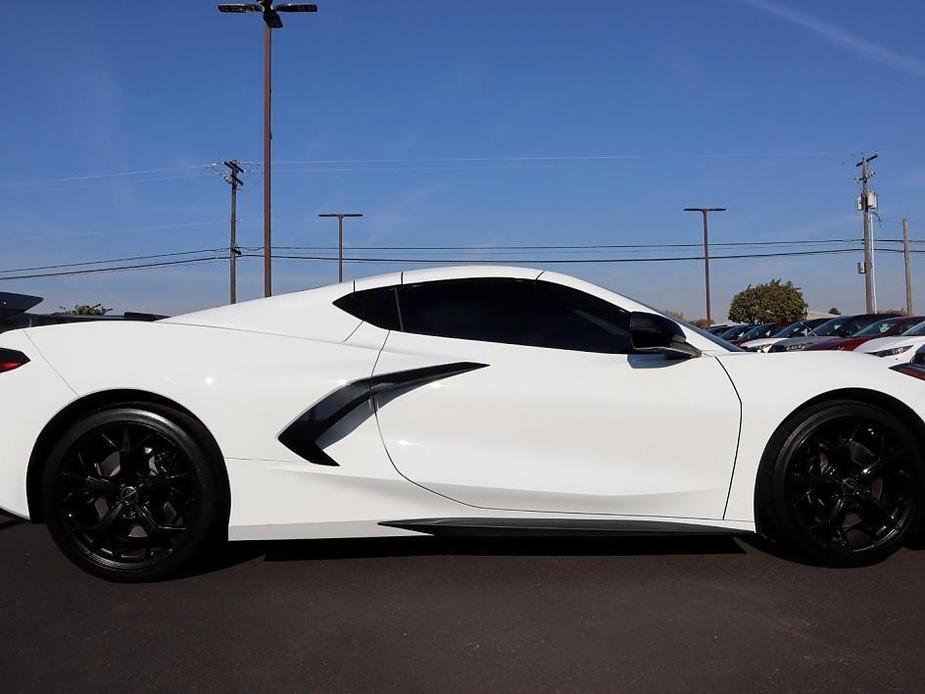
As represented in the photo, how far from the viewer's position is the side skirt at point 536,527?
3.00 m

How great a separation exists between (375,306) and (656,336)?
1.25 metres

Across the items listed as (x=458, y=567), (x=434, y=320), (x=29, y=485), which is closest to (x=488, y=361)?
(x=434, y=320)

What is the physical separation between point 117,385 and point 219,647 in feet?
3.93

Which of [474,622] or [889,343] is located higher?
[889,343]

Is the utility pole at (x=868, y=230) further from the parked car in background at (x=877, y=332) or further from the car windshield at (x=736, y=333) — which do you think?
the parked car in background at (x=877, y=332)

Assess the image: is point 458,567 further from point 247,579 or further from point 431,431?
point 247,579

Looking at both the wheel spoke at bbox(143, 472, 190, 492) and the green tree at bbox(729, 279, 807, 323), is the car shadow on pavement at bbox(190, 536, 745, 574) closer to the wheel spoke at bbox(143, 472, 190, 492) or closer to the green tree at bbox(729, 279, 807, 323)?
the wheel spoke at bbox(143, 472, 190, 492)

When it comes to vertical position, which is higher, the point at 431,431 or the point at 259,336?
the point at 259,336

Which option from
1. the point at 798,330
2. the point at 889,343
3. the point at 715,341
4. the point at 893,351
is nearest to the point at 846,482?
the point at 715,341

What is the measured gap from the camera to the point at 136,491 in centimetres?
304

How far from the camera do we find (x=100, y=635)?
2598 millimetres

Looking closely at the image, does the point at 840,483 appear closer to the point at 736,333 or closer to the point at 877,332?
the point at 877,332

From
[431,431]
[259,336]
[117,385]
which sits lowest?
[431,431]

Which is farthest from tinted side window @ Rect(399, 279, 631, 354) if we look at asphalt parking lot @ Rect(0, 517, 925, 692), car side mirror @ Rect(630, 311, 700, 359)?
asphalt parking lot @ Rect(0, 517, 925, 692)
